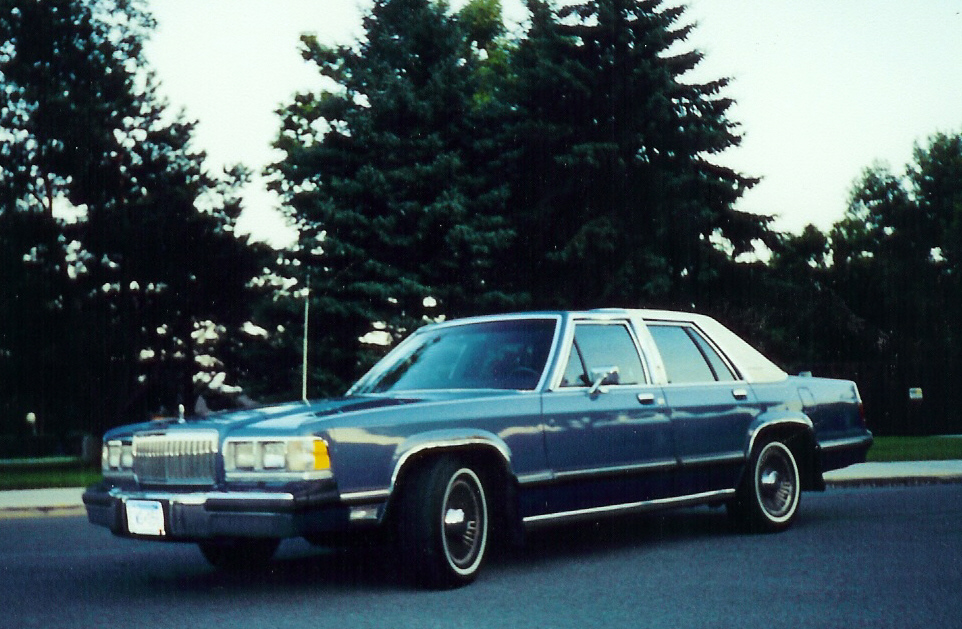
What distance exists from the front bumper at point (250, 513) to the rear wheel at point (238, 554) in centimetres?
141

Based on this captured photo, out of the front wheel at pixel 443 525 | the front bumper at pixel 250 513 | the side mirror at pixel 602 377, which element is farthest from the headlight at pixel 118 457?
the side mirror at pixel 602 377

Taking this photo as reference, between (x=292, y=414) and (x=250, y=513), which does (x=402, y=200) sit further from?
(x=250, y=513)

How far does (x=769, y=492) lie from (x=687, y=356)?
128 cm

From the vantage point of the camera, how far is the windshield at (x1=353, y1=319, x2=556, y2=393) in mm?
8469

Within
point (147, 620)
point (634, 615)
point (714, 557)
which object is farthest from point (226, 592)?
point (714, 557)

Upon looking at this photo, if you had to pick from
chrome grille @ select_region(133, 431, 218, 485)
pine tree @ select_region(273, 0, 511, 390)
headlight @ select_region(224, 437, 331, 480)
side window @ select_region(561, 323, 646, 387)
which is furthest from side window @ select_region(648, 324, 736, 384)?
pine tree @ select_region(273, 0, 511, 390)

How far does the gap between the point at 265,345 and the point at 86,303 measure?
546 centimetres

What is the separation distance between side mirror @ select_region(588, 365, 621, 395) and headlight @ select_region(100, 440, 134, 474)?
9.49ft

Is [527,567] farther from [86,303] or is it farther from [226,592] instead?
[86,303]

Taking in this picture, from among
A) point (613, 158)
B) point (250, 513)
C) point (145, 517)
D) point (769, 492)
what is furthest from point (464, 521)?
point (613, 158)

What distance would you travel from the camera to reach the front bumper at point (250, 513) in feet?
22.3

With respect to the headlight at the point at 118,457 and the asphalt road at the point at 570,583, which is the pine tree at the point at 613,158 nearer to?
the asphalt road at the point at 570,583

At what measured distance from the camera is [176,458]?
7.32 m

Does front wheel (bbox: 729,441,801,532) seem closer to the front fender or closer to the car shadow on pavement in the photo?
the car shadow on pavement
